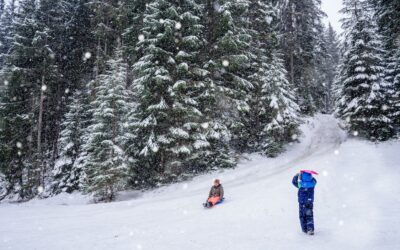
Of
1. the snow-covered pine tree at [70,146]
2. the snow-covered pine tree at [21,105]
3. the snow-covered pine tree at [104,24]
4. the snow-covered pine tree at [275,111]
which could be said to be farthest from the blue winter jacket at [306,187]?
the snow-covered pine tree at [21,105]

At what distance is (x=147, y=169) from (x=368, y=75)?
17193 millimetres

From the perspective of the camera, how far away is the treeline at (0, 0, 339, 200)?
1877 cm

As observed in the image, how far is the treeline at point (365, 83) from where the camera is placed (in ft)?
70.9

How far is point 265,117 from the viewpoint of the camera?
2370 centimetres

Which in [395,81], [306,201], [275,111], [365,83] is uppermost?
[395,81]

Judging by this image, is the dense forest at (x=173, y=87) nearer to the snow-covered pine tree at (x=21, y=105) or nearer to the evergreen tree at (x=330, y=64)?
the snow-covered pine tree at (x=21, y=105)

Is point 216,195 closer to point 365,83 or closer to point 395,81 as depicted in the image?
point 365,83

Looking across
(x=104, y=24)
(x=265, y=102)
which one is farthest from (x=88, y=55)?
(x=265, y=102)

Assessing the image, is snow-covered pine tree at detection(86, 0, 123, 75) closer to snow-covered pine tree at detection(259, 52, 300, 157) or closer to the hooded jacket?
snow-covered pine tree at detection(259, 52, 300, 157)

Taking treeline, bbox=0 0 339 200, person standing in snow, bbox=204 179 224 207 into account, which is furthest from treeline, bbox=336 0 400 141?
person standing in snow, bbox=204 179 224 207

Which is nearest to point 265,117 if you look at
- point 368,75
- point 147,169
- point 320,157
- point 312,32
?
point 320,157

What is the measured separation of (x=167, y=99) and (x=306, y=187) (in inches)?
504

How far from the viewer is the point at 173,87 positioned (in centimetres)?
1834

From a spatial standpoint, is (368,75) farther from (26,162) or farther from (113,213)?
(26,162)
